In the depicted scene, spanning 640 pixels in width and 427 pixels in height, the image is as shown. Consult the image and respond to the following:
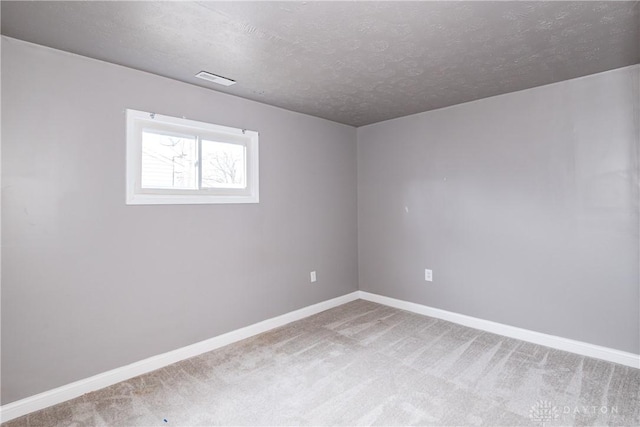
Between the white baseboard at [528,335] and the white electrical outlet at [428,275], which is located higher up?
the white electrical outlet at [428,275]

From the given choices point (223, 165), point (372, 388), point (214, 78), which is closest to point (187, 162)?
point (223, 165)

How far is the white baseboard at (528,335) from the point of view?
241cm

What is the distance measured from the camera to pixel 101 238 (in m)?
2.21

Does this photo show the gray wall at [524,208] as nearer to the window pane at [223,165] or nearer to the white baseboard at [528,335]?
the white baseboard at [528,335]

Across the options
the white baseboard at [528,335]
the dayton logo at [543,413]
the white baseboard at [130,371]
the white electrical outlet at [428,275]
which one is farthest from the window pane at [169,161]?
the dayton logo at [543,413]

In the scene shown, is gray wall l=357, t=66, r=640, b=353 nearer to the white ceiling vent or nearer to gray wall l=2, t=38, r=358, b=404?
gray wall l=2, t=38, r=358, b=404

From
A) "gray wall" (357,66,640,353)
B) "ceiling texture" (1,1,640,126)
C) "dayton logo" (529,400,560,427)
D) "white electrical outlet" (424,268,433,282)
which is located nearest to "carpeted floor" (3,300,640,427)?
"dayton logo" (529,400,560,427)

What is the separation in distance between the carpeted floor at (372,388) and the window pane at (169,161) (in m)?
1.44

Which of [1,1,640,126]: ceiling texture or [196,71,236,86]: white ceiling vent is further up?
[196,71,236,86]: white ceiling vent

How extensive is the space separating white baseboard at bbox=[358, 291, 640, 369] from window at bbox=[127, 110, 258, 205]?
2195 millimetres

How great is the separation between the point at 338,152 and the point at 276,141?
959 mm

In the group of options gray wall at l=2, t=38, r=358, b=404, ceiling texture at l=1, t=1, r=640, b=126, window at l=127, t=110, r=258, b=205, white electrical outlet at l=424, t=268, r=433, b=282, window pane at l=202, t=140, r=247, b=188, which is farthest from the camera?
white electrical outlet at l=424, t=268, r=433, b=282

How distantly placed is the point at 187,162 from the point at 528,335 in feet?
11.0

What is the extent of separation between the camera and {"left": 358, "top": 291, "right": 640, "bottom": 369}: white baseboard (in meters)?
2.41
